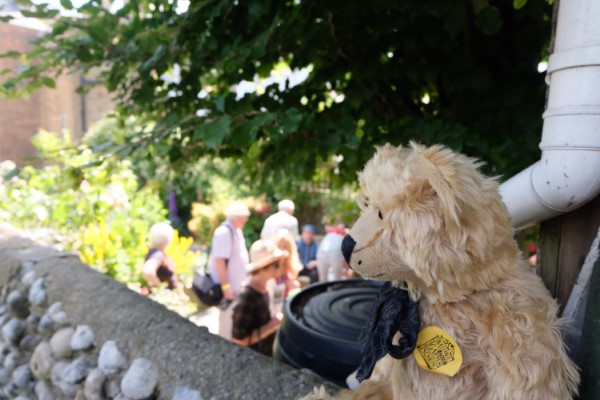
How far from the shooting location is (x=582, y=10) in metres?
0.91

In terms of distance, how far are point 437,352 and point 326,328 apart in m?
1.24

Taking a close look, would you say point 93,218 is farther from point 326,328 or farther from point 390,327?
point 390,327

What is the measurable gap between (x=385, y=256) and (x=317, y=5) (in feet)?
4.80

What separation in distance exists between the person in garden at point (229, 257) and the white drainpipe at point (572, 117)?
349 cm

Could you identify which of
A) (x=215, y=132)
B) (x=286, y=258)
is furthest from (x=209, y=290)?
(x=215, y=132)

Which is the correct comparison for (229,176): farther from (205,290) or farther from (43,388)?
(43,388)

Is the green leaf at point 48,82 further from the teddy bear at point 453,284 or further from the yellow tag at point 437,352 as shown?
the yellow tag at point 437,352

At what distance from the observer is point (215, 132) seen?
4.71 feet

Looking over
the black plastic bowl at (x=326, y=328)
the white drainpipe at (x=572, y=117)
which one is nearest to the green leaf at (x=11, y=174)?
the black plastic bowl at (x=326, y=328)

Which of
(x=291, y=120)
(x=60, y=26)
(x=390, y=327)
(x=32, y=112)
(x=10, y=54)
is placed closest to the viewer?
(x=390, y=327)

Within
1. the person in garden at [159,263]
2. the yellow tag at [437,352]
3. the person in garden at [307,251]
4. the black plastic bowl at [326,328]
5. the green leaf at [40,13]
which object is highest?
the green leaf at [40,13]

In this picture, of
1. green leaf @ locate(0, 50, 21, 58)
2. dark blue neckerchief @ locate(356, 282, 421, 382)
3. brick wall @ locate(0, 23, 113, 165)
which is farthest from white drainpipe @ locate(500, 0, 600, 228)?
brick wall @ locate(0, 23, 113, 165)

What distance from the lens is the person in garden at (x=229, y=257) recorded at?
428cm

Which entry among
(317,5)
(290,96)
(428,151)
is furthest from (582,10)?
(290,96)
